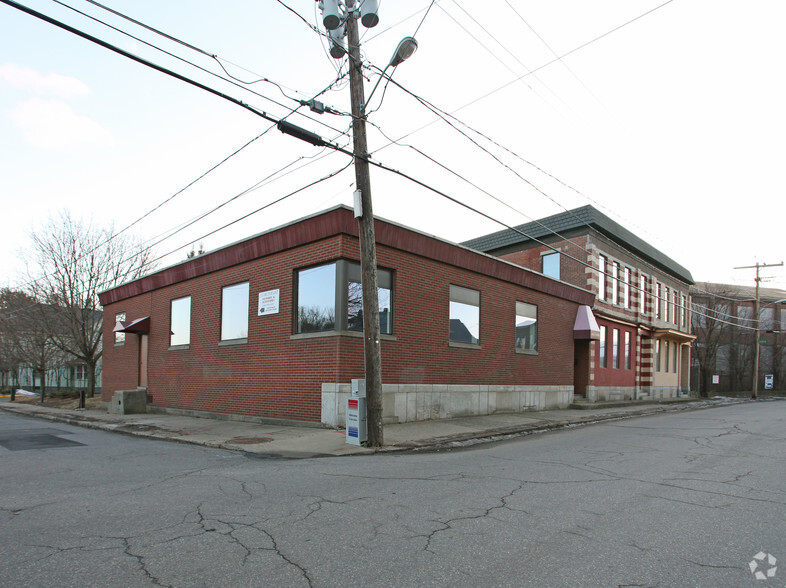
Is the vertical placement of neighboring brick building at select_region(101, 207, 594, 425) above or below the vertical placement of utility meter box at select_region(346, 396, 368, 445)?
above

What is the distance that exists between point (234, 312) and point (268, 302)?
209cm

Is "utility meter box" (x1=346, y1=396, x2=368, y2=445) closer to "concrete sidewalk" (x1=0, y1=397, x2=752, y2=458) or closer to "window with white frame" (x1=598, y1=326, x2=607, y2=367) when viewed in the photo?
"concrete sidewalk" (x1=0, y1=397, x2=752, y2=458)

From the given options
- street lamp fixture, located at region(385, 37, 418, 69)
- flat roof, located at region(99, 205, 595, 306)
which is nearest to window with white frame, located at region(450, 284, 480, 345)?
flat roof, located at region(99, 205, 595, 306)

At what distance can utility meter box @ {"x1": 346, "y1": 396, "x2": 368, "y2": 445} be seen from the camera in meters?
10.4

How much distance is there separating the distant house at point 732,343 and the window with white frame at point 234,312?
4689 centimetres

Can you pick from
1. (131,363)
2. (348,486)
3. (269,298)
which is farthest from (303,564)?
(131,363)

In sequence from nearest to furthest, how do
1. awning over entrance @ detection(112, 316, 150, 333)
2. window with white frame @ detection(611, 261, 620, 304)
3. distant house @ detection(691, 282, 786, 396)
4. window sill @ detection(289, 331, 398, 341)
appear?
1. window sill @ detection(289, 331, 398, 341)
2. awning over entrance @ detection(112, 316, 150, 333)
3. window with white frame @ detection(611, 261, 620, 304)
4. distant house @ detection(691, 282, 786, 396)

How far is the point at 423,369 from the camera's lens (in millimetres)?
14758

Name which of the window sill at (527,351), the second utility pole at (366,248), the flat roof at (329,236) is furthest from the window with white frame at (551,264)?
the second utility pole at (366,248)

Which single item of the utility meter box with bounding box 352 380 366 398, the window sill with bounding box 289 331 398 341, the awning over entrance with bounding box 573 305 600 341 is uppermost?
the awning over entrance with bounding box 573 305 600 341

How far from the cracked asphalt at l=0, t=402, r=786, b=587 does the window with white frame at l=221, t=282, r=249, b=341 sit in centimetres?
655

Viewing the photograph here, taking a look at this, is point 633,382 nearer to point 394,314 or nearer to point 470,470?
point 394,314

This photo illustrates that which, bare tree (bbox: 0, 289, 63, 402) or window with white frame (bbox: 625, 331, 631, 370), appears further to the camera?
window with white frame (bbox: 625, 331, 631, 370)

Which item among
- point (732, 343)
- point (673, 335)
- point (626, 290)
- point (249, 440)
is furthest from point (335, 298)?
point (732, 343)
